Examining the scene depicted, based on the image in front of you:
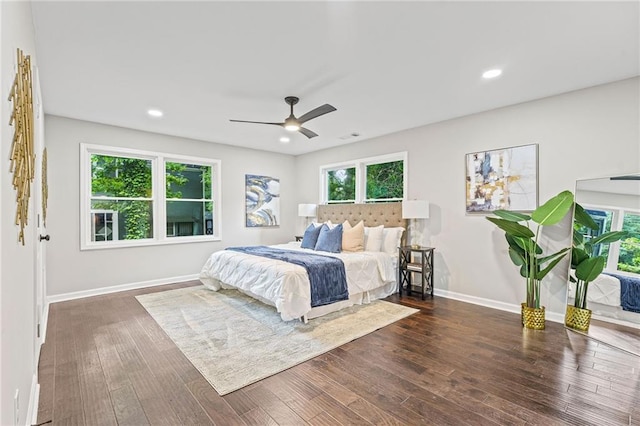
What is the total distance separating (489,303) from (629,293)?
1.42 meters

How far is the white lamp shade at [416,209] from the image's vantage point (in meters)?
4.53

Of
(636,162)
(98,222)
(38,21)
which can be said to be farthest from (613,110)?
(98,222)

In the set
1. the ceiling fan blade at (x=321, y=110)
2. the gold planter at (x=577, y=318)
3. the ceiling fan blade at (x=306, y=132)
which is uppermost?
the ceiling fan blade at (x=321, y=110)

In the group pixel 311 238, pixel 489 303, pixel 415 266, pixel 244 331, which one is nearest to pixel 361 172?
pixel 311 238

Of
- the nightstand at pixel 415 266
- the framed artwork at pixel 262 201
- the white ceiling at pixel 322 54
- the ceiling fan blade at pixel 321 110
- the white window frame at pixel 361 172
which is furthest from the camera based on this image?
the framed artwork at pixel 262 201

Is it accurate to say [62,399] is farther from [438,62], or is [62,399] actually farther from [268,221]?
[268,221]

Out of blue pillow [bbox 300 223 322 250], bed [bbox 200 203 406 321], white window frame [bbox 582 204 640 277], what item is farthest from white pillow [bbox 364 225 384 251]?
white window frame [bbox 582 204 640 277]

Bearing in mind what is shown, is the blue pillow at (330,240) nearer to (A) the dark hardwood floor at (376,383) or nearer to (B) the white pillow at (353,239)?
(B) the white pillow at (353,239)

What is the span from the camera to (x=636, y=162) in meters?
3.11

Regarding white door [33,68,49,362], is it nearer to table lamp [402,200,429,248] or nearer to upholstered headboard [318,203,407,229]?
table lamp [402,200,429,248]

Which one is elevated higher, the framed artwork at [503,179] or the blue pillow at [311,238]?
the framed artwork at [503,179]

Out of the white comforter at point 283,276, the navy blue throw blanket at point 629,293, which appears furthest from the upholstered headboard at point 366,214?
the navy blue throw blanket at point 629,293

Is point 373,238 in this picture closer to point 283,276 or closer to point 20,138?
point 283,276

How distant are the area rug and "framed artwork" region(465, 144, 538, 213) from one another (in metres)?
1.85
